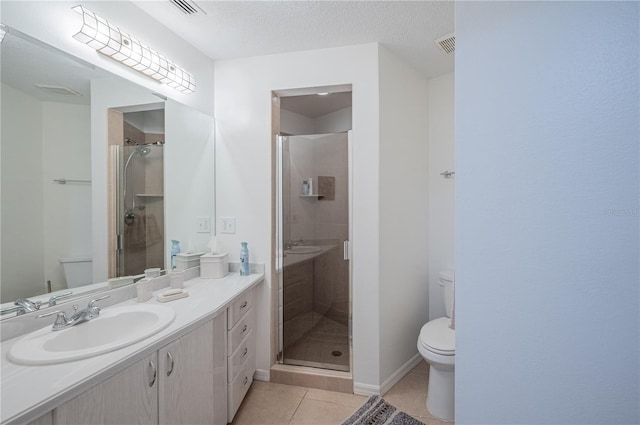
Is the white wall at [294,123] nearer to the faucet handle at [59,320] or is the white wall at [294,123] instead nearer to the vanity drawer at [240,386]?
the vanity drawer at [240,386]

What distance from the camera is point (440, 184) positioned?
248cm

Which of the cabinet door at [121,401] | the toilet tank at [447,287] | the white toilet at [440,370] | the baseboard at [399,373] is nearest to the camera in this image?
the cabinet door at [121,401]

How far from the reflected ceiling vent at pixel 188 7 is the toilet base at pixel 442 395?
8.67 ft

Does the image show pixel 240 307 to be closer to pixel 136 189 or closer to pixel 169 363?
pixel 169 363

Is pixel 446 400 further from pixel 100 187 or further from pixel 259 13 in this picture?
pixel 259 13

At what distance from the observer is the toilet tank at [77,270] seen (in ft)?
4.19

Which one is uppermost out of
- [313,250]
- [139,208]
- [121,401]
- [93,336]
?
[139,208]

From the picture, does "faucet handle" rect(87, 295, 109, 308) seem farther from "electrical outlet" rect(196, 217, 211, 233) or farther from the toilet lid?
the toilet lid

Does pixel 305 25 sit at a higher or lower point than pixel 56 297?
higher

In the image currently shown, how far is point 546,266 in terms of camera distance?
70cm

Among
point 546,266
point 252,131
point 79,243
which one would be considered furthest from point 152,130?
point 546,266

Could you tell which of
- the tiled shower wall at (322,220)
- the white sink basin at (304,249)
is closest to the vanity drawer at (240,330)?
the tiled shower wall at (322,220)

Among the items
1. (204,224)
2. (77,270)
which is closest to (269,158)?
(204,224)

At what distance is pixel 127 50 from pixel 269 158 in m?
1.01
